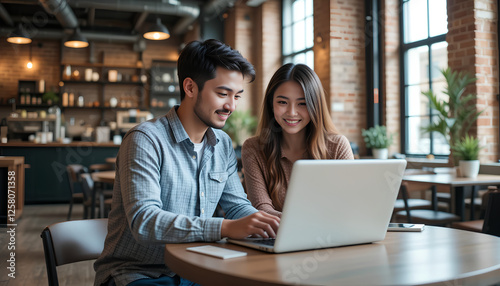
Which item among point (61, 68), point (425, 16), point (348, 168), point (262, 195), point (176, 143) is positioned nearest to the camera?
point (348, 168)

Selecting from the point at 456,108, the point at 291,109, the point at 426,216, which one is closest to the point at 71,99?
the point at 456,108

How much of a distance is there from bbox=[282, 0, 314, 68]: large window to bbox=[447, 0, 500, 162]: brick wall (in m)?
2.98

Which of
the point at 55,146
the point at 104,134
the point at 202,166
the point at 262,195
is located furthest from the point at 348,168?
the point at 104,134

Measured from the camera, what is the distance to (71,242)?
1.46m

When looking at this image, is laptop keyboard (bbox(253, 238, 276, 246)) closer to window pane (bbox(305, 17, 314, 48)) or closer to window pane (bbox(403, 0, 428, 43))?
window pane (bbox(403, 0, 428, 43))

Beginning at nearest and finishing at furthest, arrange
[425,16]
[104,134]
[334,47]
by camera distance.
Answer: [425,16] < [334,47] < [104,134]

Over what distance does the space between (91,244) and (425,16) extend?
18.3 feet

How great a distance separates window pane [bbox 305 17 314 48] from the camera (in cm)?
777

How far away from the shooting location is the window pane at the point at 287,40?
8609 millimetres

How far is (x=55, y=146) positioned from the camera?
756 centimetres

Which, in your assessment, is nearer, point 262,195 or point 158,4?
point 262,195

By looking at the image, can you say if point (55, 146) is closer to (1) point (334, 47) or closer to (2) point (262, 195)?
(1) point (334, 47)

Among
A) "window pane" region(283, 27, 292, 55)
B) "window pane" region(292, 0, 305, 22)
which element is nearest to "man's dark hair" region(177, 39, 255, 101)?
"window pane" region(292, 0, 305, 22)

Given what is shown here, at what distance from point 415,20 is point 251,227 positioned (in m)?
5.76
